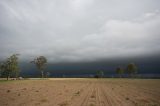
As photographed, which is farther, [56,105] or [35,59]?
[35,59]

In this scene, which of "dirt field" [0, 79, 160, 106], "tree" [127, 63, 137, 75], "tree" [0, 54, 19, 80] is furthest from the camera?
"tree" [127, 63, 137, 75]

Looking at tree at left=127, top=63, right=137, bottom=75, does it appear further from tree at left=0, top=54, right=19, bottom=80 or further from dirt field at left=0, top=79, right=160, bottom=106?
dirt field at left=0, top=79, right=160, bottom=106

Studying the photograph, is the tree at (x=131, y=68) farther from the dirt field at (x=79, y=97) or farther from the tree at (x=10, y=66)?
the dirt field at (x=79, y=97)

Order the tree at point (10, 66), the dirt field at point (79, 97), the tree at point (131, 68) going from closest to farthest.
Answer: the dirt field at point (79, 97), the tree at point (10, 66), the tree at point (131, 68)

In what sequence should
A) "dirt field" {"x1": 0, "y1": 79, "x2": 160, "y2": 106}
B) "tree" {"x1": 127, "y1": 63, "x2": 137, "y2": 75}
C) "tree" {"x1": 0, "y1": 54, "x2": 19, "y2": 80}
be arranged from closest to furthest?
"dirt field" {"x1": 0, "y1": 79, "x2": 160, "y2": 106}, "tree" {"x1": 0, "y1": 54, "x2": 19, "y2": 80}, "tree" {"x1": 127, "y1": 63, "x2": 137, "y2": 75}

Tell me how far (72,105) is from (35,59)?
10555 cm

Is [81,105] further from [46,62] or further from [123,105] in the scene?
[46,62]

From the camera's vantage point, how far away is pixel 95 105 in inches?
664

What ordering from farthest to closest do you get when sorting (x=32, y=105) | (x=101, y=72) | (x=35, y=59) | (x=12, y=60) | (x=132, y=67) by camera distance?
1. (x=101, y=72)
2. (x=132, y=67)
3. (x=35, y=59)
4. (x=12, y=60)
5. (x=32, y=105)

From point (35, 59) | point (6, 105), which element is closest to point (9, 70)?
point (35, 59)

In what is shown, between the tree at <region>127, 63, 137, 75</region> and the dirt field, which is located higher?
the tree at <region>127, 63, 137, 75</region>

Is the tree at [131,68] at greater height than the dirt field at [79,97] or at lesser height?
greater

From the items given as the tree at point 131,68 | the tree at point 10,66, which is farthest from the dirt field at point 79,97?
the tree at point 131,68

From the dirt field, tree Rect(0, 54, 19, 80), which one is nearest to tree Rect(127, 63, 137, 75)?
tree Rect(0, 54, 19, 80)
